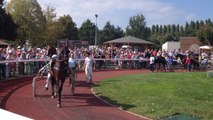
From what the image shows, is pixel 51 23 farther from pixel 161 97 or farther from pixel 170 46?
pixel 161 97

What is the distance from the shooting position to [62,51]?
1459cm

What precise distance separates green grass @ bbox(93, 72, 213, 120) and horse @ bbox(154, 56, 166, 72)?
41.2 ft

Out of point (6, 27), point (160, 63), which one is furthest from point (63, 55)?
point (6, 27)

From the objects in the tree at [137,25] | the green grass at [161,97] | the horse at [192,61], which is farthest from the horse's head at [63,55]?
the tree at [137,25]

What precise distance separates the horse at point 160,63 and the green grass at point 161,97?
41.2ft

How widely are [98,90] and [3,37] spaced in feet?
137

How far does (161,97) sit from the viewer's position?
610 inches

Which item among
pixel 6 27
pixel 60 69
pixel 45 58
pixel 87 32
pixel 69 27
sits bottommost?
pixel 60 69

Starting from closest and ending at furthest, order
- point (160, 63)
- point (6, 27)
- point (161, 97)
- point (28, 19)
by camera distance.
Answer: point (161, 97) < point (160, 63) < point (6, 27) < point (28, 19)

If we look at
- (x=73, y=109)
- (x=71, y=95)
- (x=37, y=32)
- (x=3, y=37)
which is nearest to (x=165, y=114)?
(x=73, y=109)

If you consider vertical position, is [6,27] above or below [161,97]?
above

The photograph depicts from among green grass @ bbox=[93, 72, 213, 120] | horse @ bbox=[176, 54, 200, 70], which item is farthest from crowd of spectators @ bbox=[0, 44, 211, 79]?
green grass @ bbox=[93, 72, 213, 120]

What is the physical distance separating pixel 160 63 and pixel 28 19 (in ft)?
130

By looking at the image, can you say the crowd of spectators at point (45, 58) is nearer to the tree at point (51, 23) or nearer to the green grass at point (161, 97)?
the green grass at point (161, 97)
